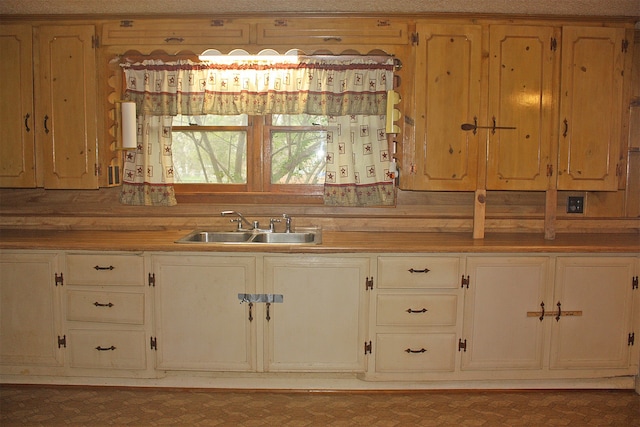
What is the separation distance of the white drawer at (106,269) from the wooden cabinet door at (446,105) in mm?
1648

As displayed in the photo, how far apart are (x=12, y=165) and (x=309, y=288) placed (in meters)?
1.98

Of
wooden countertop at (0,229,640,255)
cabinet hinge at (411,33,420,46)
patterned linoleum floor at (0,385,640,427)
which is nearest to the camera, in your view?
patterned linoleum floor at (0,385,640,427)

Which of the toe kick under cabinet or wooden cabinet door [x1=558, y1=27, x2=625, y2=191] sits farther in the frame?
wooden cabinet door [x1=558, y1=27, x2=625, y2=191]

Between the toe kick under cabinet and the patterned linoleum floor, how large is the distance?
17 cm

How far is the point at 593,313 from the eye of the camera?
2.82 meters

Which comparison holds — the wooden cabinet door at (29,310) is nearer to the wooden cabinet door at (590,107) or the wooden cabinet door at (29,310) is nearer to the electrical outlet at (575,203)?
the wooden cabinet door at (590,107)

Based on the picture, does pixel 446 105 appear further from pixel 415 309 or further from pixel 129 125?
pixel 129 125

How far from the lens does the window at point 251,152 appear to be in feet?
11.3

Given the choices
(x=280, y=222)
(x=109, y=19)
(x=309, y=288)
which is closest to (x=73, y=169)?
(x=109, y=19)

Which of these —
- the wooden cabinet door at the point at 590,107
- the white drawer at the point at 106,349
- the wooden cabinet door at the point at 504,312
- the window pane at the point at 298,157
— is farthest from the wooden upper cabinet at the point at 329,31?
the white drawer at the point at 106,349

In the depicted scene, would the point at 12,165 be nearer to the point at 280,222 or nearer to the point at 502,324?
the point at 280,222

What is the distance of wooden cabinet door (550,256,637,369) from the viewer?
A: 2.81 metres

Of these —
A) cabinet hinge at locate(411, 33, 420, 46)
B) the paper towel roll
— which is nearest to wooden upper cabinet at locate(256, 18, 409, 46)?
cabinet hinge at locate(411, 33, 420, 46)

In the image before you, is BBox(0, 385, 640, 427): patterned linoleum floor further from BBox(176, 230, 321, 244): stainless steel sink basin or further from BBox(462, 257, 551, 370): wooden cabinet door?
BBox(176, 230, 321, 244): stainless steel sink basin
